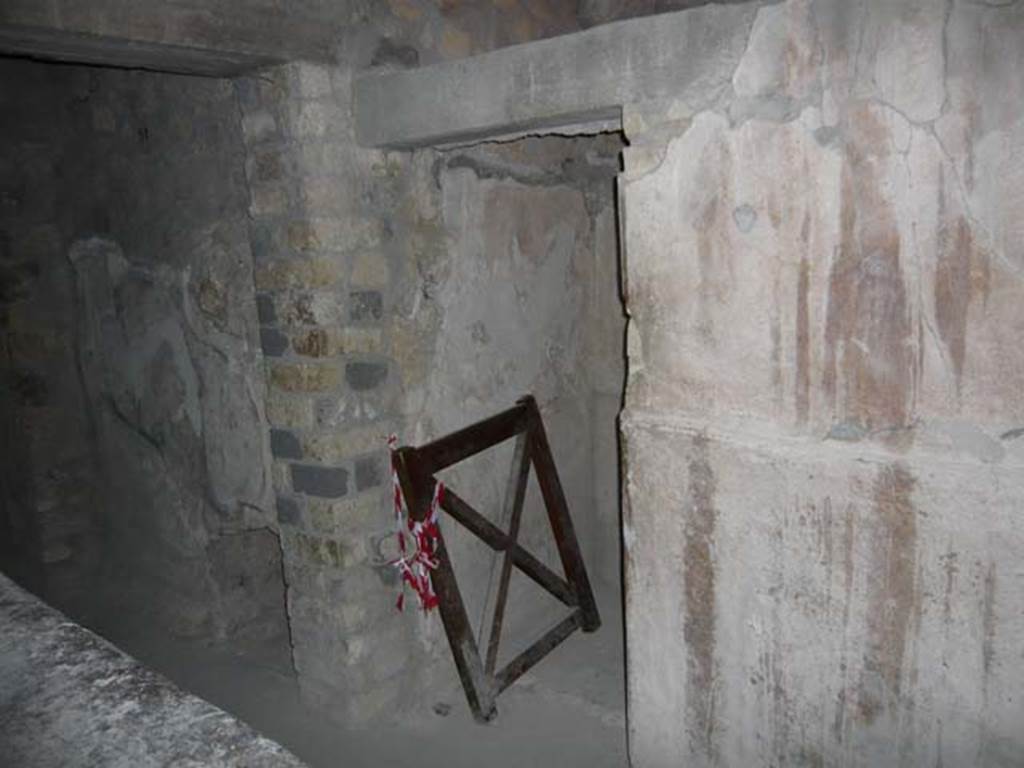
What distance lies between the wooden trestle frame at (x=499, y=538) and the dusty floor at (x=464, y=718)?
3.4 inches

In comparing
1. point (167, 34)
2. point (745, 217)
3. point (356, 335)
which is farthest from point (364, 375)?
Answer: point (745, 217)

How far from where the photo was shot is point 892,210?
131 cm

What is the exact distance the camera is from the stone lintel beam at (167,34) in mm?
1657

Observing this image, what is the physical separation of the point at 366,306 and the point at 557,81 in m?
0.97

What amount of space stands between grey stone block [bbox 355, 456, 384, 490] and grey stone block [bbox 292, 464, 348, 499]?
46 millimetres

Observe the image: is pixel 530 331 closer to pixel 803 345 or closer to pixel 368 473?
pixel 368 473

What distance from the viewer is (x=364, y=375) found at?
235 cm

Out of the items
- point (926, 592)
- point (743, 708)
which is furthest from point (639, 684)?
point (926, 592)

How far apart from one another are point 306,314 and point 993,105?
73.3 inches

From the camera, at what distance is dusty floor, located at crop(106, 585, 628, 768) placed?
2393 millimetres

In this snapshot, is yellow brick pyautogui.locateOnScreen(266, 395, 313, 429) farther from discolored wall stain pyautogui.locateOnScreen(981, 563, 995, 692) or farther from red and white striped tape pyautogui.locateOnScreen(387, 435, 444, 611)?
discolored wall stain pyautogui.locateOnScreen(981, 563, 995, 692)

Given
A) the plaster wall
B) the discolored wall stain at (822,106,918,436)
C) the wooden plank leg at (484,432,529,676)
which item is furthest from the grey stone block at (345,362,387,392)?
the discolored wall stain at (822,106,918,436)

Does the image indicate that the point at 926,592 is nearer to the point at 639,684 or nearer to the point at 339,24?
the point at 639,684

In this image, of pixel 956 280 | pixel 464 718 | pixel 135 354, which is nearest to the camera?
pixel 956 280
